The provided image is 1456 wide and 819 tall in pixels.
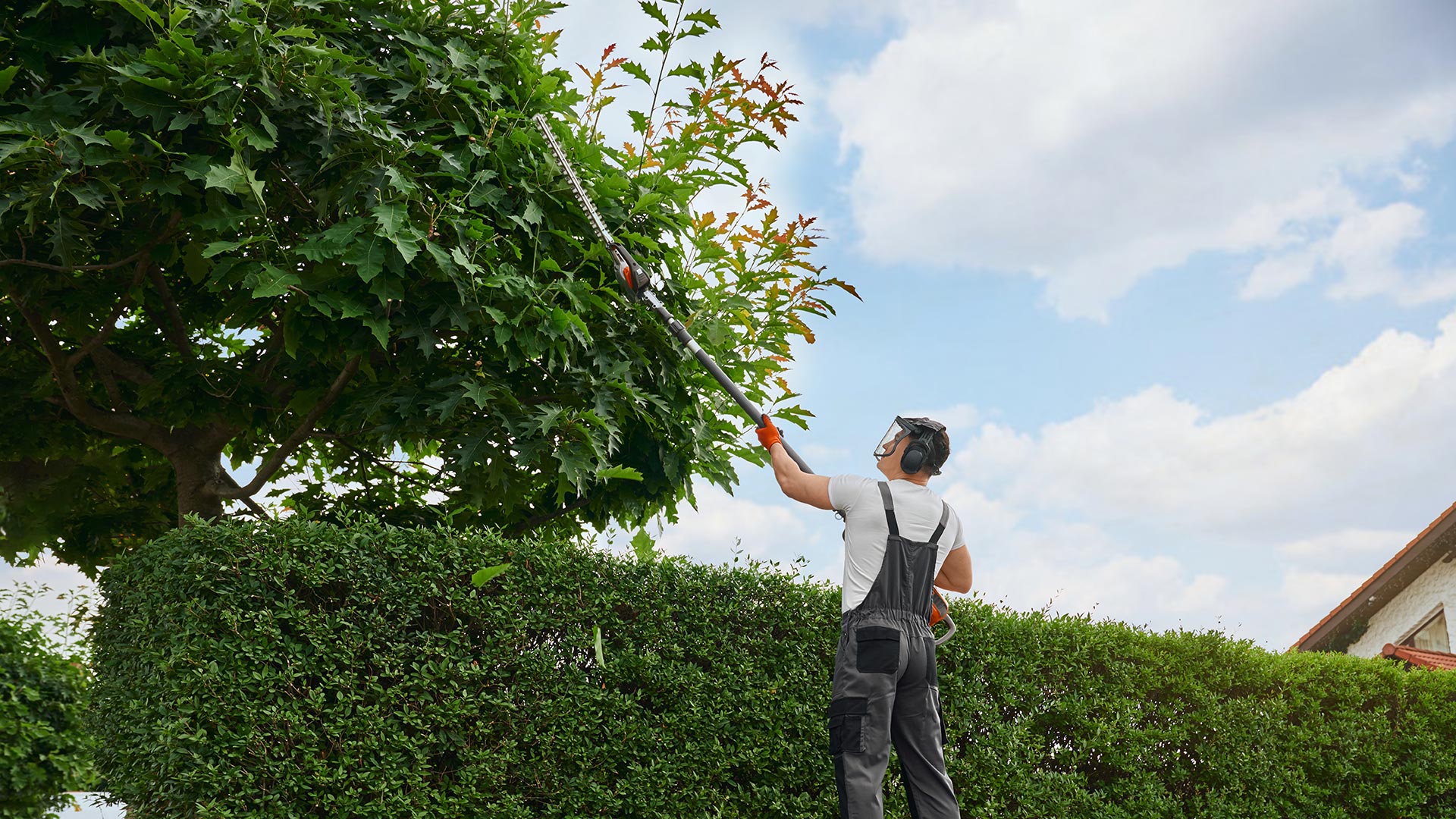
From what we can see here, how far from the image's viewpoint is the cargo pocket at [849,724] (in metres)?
5.05

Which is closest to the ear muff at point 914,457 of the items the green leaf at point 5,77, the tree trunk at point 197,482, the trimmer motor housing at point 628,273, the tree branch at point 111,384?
the trimmer motor housing at point 628,273

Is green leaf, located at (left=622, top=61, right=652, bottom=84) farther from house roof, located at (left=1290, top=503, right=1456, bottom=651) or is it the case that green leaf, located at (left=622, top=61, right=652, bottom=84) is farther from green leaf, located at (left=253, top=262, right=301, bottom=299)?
house roof, located at (left=1290, top=503, right=1456, bottom=651)

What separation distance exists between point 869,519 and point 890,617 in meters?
0.50

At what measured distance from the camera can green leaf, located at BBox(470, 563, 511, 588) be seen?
5492mm

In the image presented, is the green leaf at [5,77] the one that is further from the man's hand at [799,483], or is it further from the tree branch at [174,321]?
the man's hand at [799,483]

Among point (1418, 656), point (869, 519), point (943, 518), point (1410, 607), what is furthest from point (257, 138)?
point (1410, 607)

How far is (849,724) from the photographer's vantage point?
5082 mm

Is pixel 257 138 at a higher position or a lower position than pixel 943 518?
higher

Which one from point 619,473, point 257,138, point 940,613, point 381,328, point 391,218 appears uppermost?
point 257,138

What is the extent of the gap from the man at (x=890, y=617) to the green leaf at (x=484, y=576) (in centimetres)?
161

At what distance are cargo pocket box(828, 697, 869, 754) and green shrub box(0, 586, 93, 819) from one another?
3.88 meters

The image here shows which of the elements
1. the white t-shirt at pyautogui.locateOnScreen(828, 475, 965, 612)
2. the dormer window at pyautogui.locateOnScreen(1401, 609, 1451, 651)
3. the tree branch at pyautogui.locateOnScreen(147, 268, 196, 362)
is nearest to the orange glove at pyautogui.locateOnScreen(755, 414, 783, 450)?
the white t-shirt at pyautogui.locateOnScreen(828, 475, 965, 612)

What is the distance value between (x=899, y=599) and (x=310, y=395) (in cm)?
476

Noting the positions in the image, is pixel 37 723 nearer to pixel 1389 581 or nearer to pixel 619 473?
pixel 619 473
